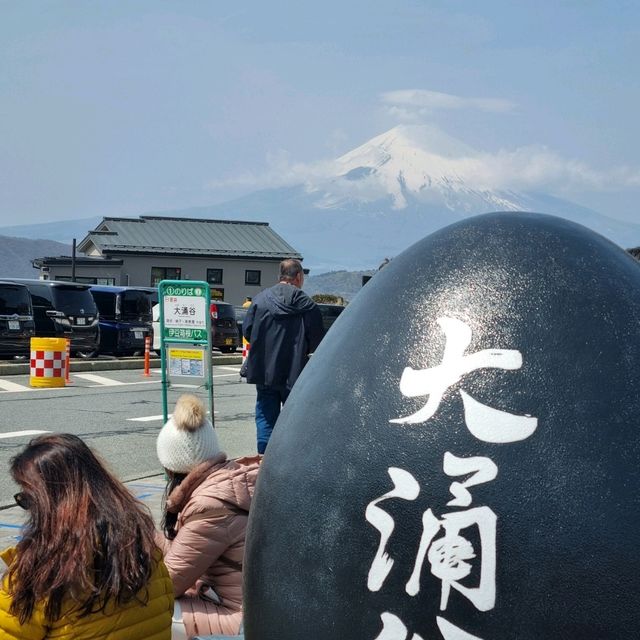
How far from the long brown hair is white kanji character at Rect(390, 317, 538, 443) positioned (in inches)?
37.1

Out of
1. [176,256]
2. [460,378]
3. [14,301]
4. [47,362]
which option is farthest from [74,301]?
[176,256]

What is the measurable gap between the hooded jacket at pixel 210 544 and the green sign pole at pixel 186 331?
215 inches

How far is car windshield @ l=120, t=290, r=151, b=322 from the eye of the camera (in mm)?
26211

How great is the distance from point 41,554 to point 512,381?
1346mm

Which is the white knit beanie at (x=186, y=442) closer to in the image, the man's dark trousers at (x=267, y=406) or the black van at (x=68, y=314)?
the man's dark trousers at (x=267, y=406)

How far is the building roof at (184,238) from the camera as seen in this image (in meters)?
52.6

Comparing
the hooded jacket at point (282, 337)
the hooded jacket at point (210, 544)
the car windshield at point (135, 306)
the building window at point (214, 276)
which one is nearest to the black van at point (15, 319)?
the car windshield at point (135, 306)

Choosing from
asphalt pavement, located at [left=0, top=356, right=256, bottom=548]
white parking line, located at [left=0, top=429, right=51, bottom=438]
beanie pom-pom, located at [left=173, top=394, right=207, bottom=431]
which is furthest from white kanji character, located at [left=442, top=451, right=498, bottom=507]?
white parking line, located at [left=0, top=429, right=51, bottom=438]

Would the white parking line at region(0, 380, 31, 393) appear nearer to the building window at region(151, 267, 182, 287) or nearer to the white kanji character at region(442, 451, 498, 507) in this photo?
the white kanji character at region(442, 451, 498, 507)

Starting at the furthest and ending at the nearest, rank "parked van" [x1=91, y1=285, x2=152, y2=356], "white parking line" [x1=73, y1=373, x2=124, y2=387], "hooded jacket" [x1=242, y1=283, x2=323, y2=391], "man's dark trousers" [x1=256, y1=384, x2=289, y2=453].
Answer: "parked van" [x1=91, y1=285, x2=152, y2=356] → "white parking line" [x1=73, y1=373, x2=124, y2=387] → "man's dark trousers" [x1=256, y1=384, x2=289, y2=453] → "hooded jacket" [x1=242, y1=283, x2=323, y2=391]

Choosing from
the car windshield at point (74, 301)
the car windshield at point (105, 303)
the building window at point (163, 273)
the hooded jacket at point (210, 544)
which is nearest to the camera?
the hooded jacket at point (210, 544)

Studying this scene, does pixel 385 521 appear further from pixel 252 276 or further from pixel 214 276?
pixel 252 276

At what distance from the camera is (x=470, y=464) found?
2.12m

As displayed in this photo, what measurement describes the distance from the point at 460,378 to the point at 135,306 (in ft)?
81.5
